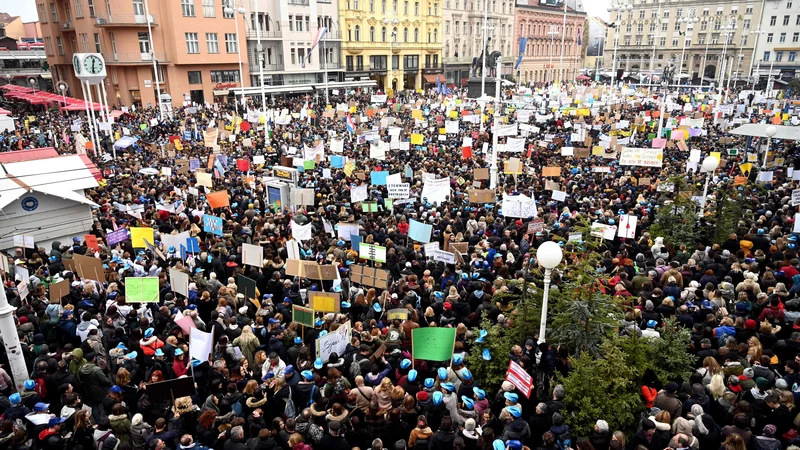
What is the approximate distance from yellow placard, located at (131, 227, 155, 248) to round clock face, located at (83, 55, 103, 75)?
16.5 metres

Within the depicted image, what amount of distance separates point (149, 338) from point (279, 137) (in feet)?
75.5

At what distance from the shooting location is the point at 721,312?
8500 mm

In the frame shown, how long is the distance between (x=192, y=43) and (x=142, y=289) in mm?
45253

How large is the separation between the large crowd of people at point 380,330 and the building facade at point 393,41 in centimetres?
4792

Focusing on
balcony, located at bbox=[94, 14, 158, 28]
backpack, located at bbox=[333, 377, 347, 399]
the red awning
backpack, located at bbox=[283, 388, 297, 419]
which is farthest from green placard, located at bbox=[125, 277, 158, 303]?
balcony, located at bbox=[94, 14, 158, 28]

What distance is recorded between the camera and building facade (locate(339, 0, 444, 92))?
61.3 m

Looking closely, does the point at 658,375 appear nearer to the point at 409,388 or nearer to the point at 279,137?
the point at 409,388

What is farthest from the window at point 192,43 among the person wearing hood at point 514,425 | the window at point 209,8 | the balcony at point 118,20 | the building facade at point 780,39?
the building facade at point 780,39

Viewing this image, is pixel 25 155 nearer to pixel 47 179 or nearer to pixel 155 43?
pixel 47 179

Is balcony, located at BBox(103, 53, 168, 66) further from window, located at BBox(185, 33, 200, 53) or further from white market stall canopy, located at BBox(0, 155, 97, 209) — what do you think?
white market stall canopy, located at BBox(0, 155, 97, 209)

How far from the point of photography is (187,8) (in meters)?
47.3

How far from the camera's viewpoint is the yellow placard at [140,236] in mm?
12047

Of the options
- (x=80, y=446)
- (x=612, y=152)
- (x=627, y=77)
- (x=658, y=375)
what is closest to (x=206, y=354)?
(x=80, y=446)

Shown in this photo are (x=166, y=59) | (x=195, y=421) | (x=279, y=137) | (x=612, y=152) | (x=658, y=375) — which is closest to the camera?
(x=195, y=421)
